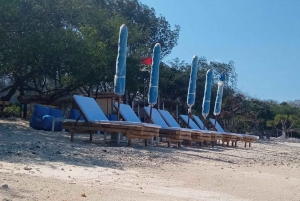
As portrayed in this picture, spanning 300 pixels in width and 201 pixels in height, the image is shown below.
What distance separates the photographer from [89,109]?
10625 millimetres

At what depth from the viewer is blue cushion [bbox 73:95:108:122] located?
10.3 m

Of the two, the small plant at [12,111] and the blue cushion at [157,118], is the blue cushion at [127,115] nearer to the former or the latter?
the blue cushion at [157,118]

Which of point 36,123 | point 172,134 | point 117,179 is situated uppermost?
point 36,123

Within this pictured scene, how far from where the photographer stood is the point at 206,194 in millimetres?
5180

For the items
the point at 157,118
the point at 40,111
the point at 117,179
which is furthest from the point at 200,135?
the point at 117,179

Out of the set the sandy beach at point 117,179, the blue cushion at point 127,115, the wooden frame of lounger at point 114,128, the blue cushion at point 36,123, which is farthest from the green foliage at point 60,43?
the sandy beach at point 117,179

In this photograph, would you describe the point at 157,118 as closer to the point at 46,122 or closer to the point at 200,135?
the point at 200,135

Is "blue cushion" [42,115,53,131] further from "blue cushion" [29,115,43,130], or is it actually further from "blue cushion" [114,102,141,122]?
"blue cushion" [114,102,141,122]

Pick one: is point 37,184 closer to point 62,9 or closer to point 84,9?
point 62,9

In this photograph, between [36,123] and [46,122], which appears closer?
[46,122]

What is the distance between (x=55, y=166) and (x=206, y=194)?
2.16 metres

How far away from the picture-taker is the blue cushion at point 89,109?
1032 cm

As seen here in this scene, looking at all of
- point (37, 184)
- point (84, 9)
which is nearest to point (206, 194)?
point (37, 184)

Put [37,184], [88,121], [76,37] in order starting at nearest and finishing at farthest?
[37,184] < [88,121] < [76,37]
